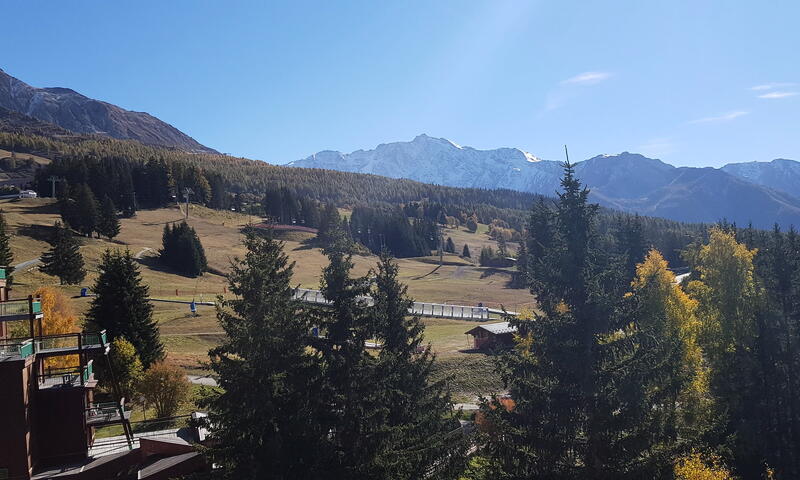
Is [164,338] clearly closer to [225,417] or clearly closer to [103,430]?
[103,430]

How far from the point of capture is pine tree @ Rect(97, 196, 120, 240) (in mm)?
103312

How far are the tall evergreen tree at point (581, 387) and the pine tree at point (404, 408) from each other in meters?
3.05

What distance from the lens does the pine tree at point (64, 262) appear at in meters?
69.1

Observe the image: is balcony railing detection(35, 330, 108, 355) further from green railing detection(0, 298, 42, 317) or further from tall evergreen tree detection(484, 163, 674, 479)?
tall evergreen tree detection(484, 163, 674, 479)

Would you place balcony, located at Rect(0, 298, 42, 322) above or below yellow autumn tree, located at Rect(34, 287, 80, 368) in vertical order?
above

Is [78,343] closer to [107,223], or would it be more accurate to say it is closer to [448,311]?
[448,311]

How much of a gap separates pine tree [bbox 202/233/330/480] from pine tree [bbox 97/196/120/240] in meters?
94.0

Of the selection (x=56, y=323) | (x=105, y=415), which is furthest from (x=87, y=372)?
(x=56, y=323)

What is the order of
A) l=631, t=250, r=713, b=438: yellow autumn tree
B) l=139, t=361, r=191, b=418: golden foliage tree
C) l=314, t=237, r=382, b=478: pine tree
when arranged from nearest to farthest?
l=314, t=237, r=382, b=478: pine tree → l=631, t=250, r=713, b=438: yellow autumn tree → l=139, t=361, r=191, b=418: golden foliage tree

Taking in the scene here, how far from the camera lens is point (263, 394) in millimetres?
20312

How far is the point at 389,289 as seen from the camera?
26.1m

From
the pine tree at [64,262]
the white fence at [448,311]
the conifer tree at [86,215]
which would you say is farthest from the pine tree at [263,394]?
the conifer tree at [86,215]

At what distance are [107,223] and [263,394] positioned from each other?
316 ft

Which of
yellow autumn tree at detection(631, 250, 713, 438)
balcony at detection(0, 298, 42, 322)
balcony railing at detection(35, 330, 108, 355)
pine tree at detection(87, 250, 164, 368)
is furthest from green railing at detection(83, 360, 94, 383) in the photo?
yellow autumn tree at detection(631, 250, 713, 438)
